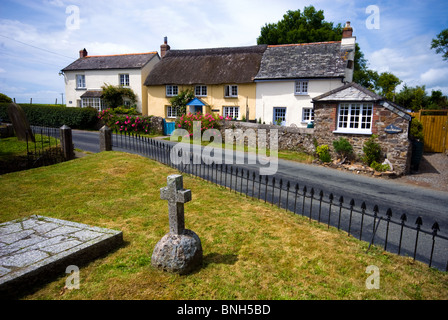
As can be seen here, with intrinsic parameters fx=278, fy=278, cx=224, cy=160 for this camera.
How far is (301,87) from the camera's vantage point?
25297 mm

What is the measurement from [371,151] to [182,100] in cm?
2004

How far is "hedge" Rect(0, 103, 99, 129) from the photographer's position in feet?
88.8

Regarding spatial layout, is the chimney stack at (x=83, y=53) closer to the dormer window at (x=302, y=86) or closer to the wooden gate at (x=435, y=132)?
the dormer window at (x=302, y=86)

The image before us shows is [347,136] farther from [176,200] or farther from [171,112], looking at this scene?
[171,112]

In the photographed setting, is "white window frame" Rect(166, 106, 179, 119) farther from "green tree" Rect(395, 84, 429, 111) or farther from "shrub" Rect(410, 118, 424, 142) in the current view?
"green tree" Rect(395, 84, 429, 111)

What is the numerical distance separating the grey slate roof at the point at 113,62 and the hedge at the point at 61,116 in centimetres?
803

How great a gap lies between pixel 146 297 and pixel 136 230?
2.44 metres

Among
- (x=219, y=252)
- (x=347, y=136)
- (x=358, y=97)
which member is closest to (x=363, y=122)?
(x=347, y=136)

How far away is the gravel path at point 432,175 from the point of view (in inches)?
500

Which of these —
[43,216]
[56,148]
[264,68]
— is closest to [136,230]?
[43,216]

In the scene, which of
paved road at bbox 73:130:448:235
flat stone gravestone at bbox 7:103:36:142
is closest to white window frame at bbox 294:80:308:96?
paved road at bbox 73:130:448:235

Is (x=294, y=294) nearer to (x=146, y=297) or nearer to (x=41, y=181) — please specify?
(x=146, y=297)

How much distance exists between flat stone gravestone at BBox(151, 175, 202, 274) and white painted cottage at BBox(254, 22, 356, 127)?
22.2 m

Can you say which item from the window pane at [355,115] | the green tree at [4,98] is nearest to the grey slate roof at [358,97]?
the window pane at [355,115]
